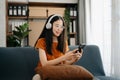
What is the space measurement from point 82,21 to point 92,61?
1.79m

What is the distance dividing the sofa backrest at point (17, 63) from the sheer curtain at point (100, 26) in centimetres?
131

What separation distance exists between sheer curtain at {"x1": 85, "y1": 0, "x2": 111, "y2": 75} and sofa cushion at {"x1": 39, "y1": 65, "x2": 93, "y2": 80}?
161 centimetres

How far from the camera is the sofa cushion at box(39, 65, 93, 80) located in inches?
67.0

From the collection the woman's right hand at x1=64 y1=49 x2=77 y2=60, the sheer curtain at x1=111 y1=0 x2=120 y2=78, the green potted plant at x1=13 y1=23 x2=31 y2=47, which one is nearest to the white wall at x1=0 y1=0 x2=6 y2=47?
the green potted plant at x1=13 y1=23 x2=31 y2=47

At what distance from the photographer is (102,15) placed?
3.56 metres

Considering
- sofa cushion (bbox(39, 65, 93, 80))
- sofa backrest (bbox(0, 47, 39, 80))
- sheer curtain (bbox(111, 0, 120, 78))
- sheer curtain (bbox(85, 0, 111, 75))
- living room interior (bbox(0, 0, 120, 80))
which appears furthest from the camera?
sheer curtain (bbox(85, 0, 111, 75))

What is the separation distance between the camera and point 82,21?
438 cm

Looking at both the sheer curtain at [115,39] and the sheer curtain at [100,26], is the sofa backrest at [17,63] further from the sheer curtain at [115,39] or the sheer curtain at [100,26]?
the sheer curtain at [100,26]

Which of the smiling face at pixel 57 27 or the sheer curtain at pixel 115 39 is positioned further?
the sheer curtain at pixel 115 39

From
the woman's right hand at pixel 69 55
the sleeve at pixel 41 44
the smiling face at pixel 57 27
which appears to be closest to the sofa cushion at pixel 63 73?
the woman's right hand at pixel 69 55

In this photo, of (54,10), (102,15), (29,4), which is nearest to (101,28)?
(102,15)

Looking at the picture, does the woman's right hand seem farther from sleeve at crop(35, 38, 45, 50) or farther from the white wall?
the white wall

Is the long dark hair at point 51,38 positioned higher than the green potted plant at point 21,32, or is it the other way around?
the green potted plant at point 21,32

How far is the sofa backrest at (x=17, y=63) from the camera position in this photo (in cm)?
237
